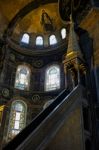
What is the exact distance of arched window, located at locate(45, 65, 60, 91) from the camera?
58.2 feet

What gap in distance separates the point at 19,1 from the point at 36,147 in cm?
1788

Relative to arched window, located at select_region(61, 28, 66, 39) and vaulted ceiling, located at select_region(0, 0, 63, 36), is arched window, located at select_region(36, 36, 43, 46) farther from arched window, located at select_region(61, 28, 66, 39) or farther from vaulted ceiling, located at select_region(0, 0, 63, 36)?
arched window, located at select_region(61, 28, 66, 39)

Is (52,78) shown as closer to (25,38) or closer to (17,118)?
(17,118)

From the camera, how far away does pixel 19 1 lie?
1934cm

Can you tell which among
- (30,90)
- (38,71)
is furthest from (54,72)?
(30,90)

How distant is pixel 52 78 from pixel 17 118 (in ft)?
15.4

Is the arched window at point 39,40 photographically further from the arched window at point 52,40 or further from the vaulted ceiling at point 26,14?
the arched window at point 52,40

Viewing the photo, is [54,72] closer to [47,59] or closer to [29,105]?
[47,59]

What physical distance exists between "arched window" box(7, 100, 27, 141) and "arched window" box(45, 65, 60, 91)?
8.96ft

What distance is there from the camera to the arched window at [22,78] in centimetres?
1803

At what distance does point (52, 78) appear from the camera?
1823 cm

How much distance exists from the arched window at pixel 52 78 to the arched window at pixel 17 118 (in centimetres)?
273

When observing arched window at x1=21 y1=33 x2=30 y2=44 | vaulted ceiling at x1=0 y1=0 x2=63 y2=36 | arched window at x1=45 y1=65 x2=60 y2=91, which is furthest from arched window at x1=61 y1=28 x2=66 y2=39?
arched window at x1=21 y1=33 x2=30 y2=44

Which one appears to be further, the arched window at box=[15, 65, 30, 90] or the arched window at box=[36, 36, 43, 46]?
the arched window at box=[36, 36, 43, 46]
